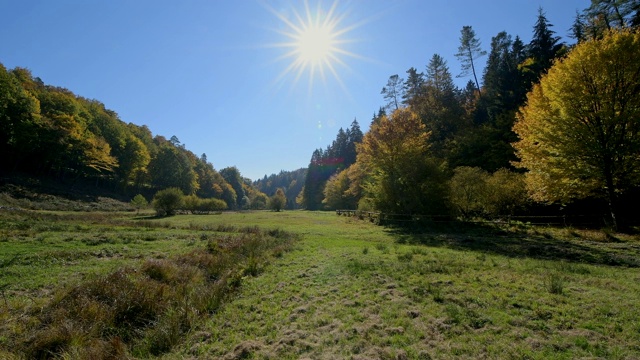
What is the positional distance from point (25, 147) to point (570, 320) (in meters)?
86.1

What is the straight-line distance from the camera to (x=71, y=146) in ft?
209

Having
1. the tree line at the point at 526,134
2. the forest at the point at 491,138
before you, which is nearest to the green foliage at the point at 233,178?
the forest at the point at 491,138

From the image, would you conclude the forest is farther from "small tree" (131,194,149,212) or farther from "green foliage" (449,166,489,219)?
"small tree" (131,194,149,212)


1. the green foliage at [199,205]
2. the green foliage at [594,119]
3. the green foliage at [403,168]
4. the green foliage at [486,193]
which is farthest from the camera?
the green foliage at [199,205]

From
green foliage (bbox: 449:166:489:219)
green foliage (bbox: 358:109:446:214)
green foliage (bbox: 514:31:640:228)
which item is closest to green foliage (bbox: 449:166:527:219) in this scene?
green foliage (bbox: 449:166:489:219)

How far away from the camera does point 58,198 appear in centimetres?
5303

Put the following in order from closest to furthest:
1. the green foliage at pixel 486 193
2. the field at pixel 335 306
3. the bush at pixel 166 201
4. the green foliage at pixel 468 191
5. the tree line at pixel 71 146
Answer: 1. the field at pixel 335 306
2. the green foliage at pixel 486 193
3. the green foliage at pixel 468 191
4. the bush at pixel 166 201
5. the tree line at pixel 71 146

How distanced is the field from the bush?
41.4 metres

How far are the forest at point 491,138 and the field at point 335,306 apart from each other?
33.4 ft

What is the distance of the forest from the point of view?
20.5 m

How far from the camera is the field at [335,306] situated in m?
→ 6.29

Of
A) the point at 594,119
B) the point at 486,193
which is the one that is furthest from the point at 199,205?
the point at 594,119

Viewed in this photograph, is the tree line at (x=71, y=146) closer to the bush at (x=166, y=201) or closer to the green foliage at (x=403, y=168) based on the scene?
the bush at (x=166, y=201)

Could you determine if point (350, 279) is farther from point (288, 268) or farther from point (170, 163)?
point (170, 163)
